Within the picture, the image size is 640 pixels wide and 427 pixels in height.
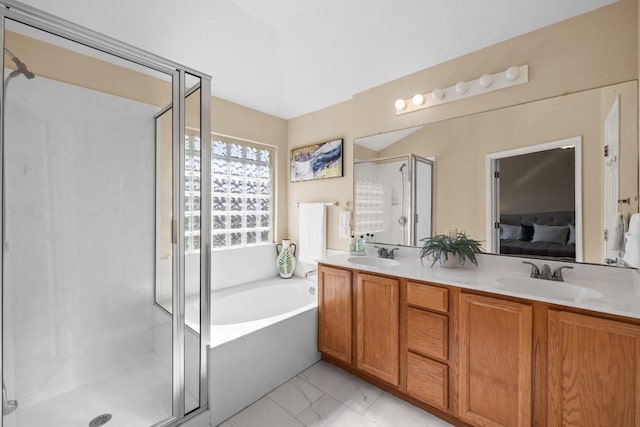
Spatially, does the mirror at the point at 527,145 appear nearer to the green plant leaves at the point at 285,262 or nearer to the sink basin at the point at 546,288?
the sink basin at the point at 546,288

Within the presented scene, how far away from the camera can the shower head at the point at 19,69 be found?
1268mm

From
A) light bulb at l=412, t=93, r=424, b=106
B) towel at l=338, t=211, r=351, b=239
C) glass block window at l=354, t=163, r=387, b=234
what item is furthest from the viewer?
towel at l=338, t=211, r=351, b=239

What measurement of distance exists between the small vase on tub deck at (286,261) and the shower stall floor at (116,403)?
151cm

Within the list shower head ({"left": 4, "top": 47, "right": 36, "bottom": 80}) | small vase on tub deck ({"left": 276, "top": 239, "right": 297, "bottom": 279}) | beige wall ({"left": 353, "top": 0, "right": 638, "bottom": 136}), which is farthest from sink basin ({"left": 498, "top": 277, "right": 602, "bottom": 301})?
shower head ({"left": 4, "top": 47, "right": 36, "bottom": 80})

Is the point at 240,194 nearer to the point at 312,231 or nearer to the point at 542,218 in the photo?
the point at 312,231

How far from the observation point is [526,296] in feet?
4.37

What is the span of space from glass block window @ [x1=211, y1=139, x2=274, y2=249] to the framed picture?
1.03ft

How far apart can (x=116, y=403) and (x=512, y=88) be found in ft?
10.4

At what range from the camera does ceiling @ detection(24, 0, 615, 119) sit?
1.76 meters

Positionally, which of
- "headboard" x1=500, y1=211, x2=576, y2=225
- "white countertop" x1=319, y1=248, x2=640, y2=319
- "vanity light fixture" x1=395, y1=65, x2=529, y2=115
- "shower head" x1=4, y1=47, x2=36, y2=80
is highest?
"vanity light fixture" x1=395, y1=65, x2=529, y2=115

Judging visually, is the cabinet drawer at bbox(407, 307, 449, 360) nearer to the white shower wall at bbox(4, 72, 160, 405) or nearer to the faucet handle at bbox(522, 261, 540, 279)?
the faucet handle at bbox(522, 261, 540, 279)

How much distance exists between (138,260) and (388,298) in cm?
182

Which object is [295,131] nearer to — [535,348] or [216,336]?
[216,336]

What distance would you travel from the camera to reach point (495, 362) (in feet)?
4.66
